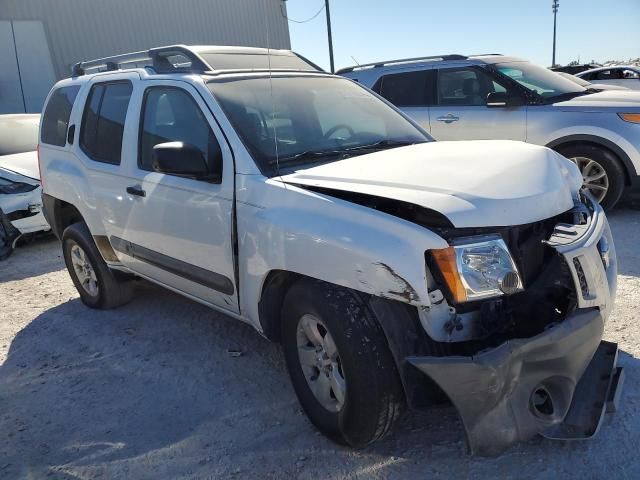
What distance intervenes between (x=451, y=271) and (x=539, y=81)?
5.62m

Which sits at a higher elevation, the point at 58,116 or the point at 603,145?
the point at 58,116

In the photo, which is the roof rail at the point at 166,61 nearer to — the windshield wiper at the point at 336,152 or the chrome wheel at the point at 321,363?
the windshield wiper at the point at 336,152

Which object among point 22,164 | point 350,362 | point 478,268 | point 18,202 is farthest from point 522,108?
point 22,164

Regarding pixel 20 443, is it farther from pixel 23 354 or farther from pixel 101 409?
pixel 23 354

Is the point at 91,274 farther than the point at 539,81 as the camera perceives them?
No

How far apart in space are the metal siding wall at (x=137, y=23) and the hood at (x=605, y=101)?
13.6 metres

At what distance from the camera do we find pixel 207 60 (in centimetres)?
376

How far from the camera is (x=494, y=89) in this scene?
694 cm

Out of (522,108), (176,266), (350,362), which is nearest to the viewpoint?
(350,362)

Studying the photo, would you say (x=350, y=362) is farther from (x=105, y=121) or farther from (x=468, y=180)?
(x=105, y=121)

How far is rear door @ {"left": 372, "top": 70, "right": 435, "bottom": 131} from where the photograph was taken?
24.4 feet

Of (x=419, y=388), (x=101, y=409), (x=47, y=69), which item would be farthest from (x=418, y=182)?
(x=47, y=69)

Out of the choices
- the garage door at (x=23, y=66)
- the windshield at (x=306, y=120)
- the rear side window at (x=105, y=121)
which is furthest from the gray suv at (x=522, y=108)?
the garage door at (x=23, y=66)

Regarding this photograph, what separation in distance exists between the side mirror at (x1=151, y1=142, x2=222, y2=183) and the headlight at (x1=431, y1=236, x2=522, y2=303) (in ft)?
4.65
